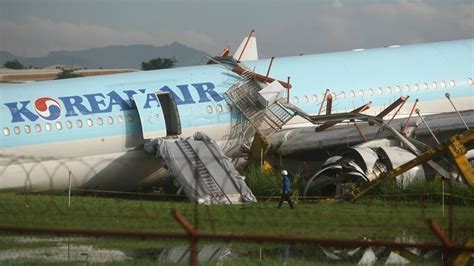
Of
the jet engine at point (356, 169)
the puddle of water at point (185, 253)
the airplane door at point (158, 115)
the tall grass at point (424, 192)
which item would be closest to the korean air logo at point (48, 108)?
the airplane door at point (158, 115)

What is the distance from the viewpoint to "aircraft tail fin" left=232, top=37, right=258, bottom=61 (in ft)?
117

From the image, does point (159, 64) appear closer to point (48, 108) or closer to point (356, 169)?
point (48, 108)

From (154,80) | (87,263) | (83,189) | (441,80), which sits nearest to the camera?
(87,263)

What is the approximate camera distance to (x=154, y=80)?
98.5ft

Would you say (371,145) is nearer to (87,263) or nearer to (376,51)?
(376,51)

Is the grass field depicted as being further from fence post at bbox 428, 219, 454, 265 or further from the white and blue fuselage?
fence post at bbox 428, 219, 454, 265

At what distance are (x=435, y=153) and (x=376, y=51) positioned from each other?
8.71 meters

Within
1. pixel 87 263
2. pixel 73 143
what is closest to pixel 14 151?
pixel 73 143

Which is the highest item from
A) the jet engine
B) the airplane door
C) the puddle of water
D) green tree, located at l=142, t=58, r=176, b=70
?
the puddle of water

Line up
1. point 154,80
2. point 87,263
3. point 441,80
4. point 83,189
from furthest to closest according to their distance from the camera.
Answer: point 441,80, point 154,80, point 83,189, point 87,263

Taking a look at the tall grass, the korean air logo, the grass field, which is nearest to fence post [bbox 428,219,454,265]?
the grass field

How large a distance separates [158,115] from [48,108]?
3029mm

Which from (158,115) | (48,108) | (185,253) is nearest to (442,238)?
(185,253)

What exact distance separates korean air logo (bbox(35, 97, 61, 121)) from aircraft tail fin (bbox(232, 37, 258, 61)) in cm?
847
